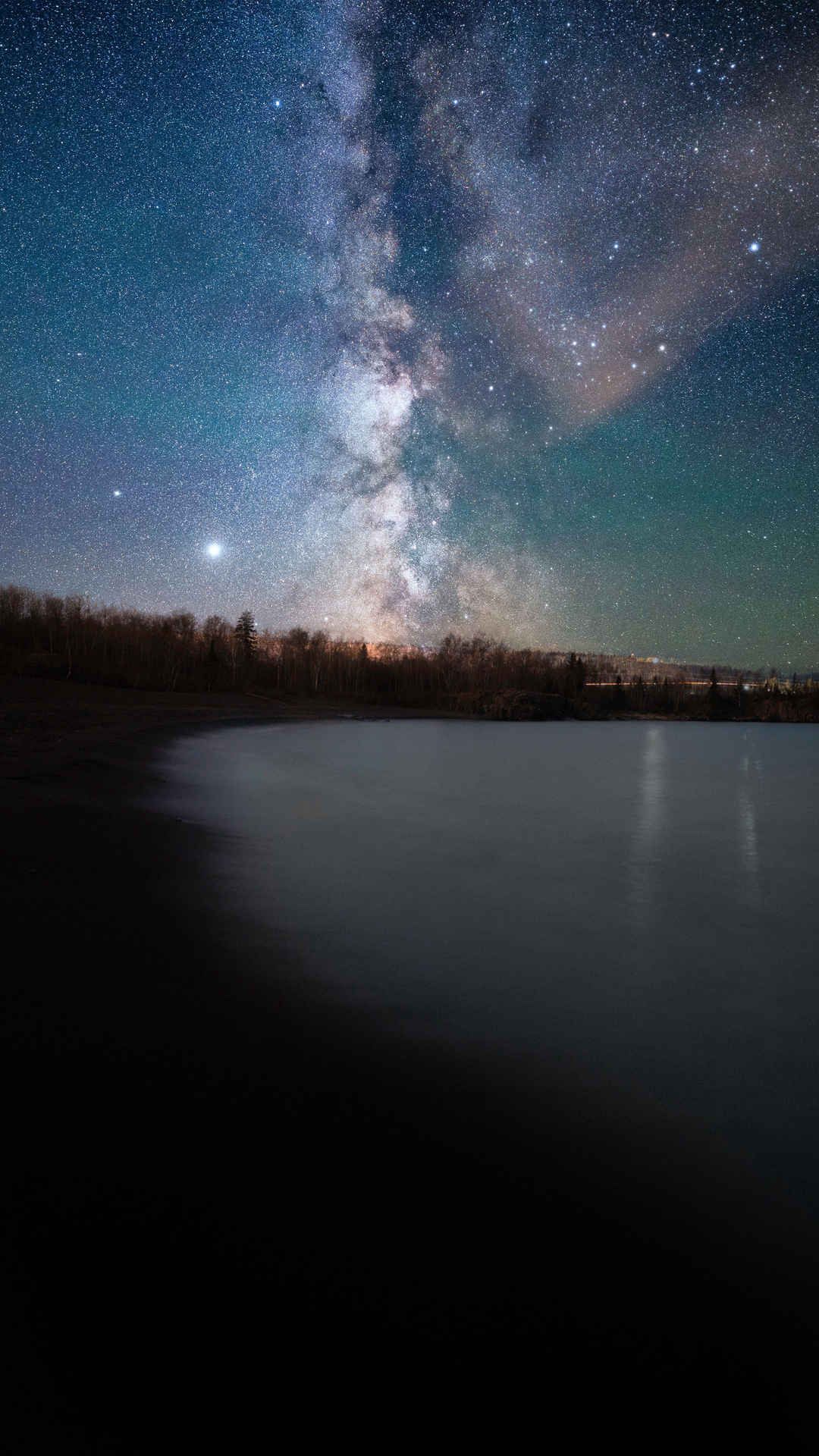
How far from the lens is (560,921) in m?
6.90

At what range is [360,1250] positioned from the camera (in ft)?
8.31

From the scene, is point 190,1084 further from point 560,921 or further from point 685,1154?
point 560,921

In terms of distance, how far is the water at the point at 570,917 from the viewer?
420cm

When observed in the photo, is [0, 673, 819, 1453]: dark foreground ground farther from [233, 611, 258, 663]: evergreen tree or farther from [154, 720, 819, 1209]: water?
[233, 611, 258, 663]: evergreen tree

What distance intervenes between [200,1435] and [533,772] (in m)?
18.6

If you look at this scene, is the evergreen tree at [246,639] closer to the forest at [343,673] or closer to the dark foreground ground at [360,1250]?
the forest at [343,673]

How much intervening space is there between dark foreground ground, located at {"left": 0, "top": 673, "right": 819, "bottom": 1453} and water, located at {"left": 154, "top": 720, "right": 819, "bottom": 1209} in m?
0.53

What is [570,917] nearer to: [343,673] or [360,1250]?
[360,1250]

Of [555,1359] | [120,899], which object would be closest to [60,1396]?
[555,1359]

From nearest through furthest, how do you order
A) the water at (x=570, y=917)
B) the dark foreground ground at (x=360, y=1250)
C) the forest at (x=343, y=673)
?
the dark foreground ground at (x=360, y=1250) < the water at (x=570, y=917) < the forest at (x=343, y=673)

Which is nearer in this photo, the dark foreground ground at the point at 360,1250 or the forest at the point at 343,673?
the dark foreground ground at the point at 360,1250

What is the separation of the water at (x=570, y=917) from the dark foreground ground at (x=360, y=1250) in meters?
0.53

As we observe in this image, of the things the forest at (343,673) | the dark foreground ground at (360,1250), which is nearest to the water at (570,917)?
the dark foreground ground at (360,1250)

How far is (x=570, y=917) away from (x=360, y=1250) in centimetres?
485
